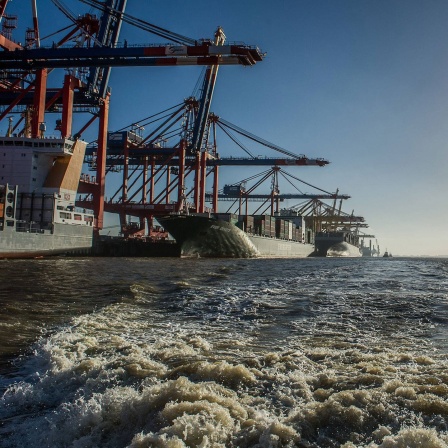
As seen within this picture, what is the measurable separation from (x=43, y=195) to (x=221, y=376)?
43407 millimetres

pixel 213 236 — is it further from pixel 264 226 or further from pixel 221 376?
pixel 221 376

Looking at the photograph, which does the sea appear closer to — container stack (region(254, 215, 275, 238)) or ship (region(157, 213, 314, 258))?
ship (region(157, 213, 314, 258))

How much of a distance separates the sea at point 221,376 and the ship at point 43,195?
30.6 metres

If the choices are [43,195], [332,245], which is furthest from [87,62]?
[332,245]

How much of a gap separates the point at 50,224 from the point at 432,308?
38496 millimetres

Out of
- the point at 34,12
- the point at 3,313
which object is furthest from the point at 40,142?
the point at 3,313

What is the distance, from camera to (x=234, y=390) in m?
5.34

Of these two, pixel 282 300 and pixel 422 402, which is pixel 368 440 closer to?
pixel 422 402

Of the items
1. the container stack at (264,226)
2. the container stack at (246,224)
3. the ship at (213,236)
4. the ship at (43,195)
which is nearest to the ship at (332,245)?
the container stack at (264,226)

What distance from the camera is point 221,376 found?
18.7 feet

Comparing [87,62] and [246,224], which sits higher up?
[87,62]

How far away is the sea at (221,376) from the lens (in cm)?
429

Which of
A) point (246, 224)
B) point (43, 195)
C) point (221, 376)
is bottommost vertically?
point (221, 376)

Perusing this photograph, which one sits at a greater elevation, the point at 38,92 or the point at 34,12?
the point at 34,12
